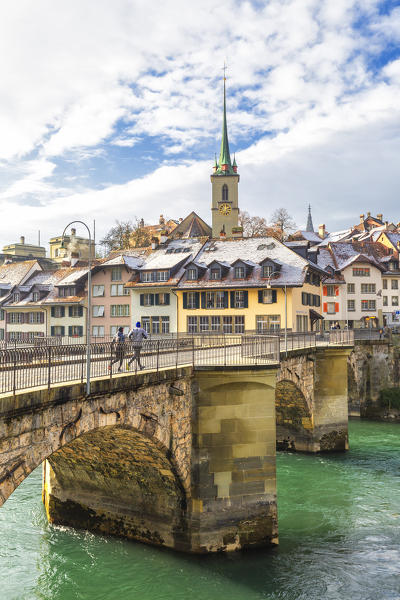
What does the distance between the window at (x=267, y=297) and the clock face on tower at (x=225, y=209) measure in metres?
→ 41.1

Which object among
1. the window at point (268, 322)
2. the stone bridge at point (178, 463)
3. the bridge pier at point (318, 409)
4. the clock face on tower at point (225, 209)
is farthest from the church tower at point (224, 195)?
the stone bridge at point (178, 463)

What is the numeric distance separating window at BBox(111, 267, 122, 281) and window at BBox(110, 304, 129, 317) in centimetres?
247

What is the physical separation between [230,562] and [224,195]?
235ft

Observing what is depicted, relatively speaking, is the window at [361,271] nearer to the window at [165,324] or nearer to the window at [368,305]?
the window at [368,305]

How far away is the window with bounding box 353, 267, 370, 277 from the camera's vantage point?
61062mm

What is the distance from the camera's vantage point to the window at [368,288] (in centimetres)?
6125

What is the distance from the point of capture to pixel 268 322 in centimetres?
4212

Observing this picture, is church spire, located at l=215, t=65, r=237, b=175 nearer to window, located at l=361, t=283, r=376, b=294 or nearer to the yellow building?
window, located at l=361, t=283, r=376, b=294

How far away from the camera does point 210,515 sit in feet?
53.0

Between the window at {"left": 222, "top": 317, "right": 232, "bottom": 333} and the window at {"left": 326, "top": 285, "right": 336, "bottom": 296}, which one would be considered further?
the window at {"left": 326, "top": 285, "right": 336, "bottom": 296}

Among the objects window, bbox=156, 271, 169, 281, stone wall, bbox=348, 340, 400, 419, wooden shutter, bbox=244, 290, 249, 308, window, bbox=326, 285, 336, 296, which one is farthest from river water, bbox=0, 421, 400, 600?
window, bbox=326, 285, 336, 296

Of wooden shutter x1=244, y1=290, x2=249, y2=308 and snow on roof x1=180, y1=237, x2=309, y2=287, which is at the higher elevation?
snow on roof x1=180, y1=237, x2=309, y2=287

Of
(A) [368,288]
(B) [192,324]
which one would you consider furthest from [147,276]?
(A) [368,288]

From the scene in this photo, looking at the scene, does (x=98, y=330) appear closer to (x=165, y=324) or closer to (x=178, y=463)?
(x=165, y=324)
